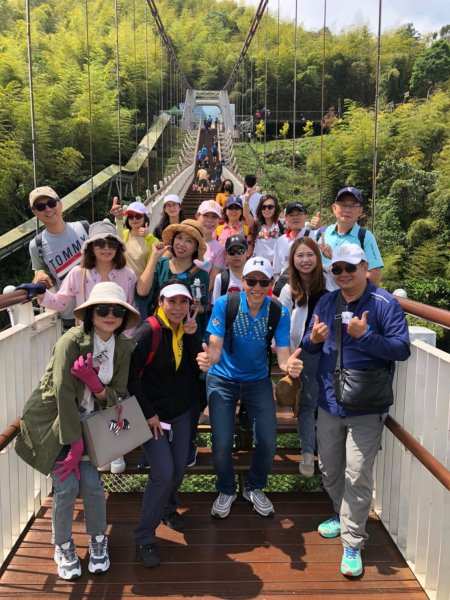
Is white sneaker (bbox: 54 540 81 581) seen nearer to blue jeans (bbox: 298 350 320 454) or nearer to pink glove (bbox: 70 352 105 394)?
pink glove (bbox: 70 352 105 394)

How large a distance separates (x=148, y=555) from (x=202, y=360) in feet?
2.92

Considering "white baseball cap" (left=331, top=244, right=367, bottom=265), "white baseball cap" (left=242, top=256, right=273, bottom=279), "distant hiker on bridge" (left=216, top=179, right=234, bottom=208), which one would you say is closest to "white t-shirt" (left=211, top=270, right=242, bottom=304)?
Answer: "white baseball cap" (left=242, top=256, right=273, bottom=279)

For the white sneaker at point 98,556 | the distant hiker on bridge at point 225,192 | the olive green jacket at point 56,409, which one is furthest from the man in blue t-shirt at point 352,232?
the distant hiker on bridge at point 225,192

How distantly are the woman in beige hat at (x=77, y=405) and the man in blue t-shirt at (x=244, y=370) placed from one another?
1.67 ft

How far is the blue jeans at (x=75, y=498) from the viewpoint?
2.21 meters

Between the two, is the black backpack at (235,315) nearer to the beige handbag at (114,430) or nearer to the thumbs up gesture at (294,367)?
the thumbs up gesture at (294,367)

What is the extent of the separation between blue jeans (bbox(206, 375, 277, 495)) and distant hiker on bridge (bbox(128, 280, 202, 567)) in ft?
0.44

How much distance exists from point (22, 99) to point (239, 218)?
1720 cm

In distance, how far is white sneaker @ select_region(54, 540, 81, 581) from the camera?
88.4 inches

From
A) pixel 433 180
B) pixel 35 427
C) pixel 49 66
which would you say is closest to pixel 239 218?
pixel 35 427

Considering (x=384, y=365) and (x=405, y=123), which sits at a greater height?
(x=405, y=123)

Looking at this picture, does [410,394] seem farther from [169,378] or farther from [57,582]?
[57,582]

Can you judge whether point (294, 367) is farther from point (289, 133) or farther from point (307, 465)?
point (289, 133)

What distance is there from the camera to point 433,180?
1916 cm
